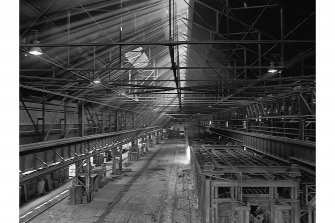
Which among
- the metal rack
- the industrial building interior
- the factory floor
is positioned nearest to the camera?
the industrial building interior

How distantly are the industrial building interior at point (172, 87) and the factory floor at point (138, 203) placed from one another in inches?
2.5

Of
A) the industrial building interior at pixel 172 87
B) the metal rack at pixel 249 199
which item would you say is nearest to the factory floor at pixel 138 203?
the industrial building interior at pixel 172 87

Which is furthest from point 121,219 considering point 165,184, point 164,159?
point 164,159

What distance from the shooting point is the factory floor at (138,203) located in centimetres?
1327

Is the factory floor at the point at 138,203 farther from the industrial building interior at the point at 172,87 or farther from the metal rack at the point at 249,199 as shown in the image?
the metal rack at the point at 249,199

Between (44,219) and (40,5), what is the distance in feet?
33.2

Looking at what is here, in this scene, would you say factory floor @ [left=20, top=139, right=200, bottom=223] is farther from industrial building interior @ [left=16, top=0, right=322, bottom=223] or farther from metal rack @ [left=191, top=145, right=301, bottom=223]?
metal rack @ [left=191, top=145, right=301, bottom=223]

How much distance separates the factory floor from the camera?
43.5 feet

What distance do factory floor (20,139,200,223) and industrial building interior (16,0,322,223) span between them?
0.06 m

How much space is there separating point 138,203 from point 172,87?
22.9 ft

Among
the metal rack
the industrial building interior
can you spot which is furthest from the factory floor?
the metal rack

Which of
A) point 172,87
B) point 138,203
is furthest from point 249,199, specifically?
point 138,203

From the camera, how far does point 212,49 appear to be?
12.1 m
